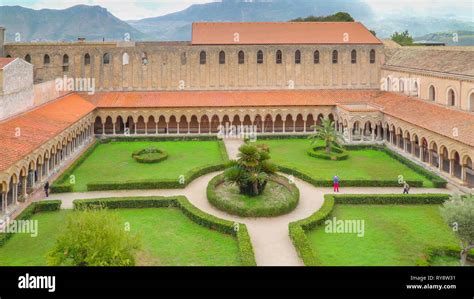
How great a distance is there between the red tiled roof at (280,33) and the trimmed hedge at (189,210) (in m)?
30.3

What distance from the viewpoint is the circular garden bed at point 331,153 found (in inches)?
1564

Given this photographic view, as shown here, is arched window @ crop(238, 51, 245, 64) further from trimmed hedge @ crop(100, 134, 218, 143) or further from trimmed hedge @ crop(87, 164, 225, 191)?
trimmed hedge @ crop(87, 164, 225, 191)

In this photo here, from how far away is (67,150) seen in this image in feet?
129

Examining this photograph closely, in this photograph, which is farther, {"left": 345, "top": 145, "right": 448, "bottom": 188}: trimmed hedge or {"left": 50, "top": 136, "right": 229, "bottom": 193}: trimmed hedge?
{"left": 345, "top": 145, "right": 448, "bottom": 188}: trimmed hedge

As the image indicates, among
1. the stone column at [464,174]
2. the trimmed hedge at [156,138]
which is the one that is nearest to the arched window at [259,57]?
the trimmed hedge at [156,138]

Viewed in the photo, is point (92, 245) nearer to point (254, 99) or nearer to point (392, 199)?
point (392, 199)

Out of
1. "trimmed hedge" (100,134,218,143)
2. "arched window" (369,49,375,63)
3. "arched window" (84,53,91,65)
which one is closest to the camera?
"trimmed hedge" (100,134,218,143)

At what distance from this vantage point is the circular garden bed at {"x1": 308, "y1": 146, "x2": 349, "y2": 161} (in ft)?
130

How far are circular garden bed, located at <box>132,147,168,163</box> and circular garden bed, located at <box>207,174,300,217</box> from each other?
8.83 meters

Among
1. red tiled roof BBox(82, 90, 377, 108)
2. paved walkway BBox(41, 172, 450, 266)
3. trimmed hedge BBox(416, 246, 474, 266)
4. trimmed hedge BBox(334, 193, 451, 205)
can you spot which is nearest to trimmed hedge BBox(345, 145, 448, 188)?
paved walkway BBox(41, 172, 450, 266)

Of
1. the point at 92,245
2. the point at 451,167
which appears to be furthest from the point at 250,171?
the point at 451,167

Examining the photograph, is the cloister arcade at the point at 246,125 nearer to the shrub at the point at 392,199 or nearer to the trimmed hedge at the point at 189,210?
the shrub at the point at 392,199
